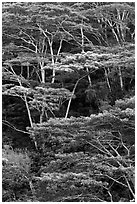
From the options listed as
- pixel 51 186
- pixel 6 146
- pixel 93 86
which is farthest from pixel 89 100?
pixel 51 186

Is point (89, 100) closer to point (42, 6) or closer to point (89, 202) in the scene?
point (42, 6)

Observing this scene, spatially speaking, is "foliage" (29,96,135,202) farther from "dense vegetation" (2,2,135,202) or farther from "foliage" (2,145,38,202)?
"foliage" (2,145,38,202)

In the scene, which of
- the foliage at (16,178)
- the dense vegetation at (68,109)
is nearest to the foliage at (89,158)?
the dense vegetation at (68,109)

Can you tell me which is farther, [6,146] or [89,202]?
[6,146]

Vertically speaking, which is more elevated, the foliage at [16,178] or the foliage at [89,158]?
the foliage at [89,158]

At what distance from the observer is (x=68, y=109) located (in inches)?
384

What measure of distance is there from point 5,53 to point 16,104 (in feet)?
5.14

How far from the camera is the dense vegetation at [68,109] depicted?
6.37m

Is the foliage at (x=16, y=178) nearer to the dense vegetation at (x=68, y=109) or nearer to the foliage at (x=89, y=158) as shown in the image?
the dense vegetation at (x=68, y=109)

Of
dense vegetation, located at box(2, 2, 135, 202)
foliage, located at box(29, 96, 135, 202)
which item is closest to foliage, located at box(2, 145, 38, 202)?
dense vegetation, located at box(2, 2, 135, 202)

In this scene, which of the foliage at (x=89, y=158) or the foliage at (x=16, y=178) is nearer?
the foliage at (x=89, y=158)

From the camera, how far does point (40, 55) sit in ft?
32.5

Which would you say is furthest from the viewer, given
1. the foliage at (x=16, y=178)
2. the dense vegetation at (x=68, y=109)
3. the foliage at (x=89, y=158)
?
the foliage at (x=16, y=178)

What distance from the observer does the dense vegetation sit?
6371mm
